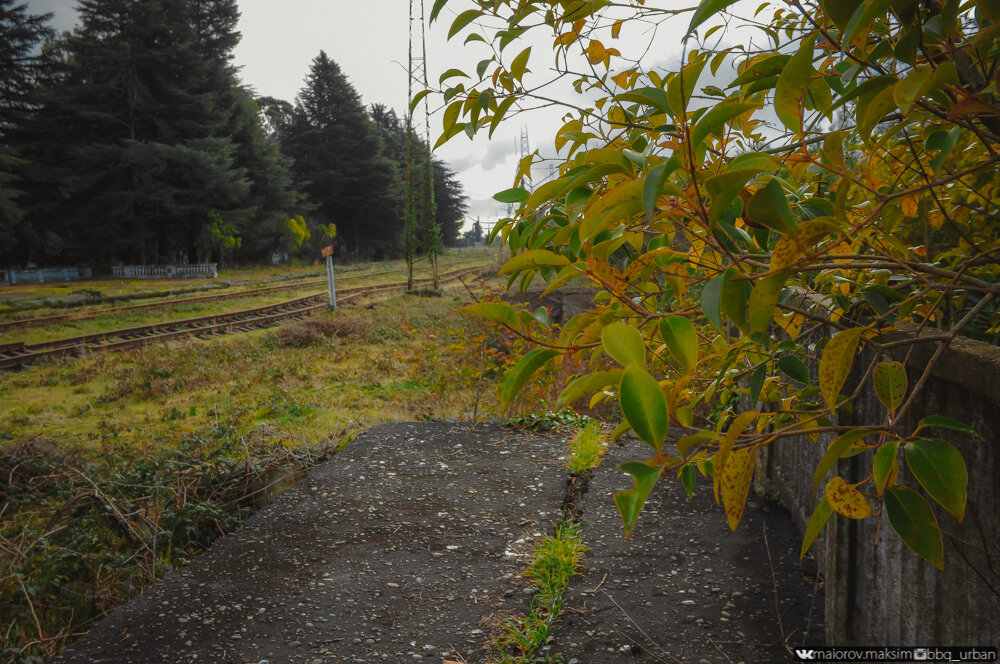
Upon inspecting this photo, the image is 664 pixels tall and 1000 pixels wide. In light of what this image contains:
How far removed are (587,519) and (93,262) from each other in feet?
94.1

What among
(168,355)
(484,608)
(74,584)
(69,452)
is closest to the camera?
(484,608)

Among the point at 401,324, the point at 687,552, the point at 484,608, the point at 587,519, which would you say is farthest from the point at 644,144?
the point at 401,324

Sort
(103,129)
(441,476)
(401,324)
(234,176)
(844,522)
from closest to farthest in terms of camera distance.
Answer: (844,522) < (441,476) < (401,324) < (103,129) < (234,176)

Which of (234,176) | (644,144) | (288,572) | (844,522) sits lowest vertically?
(288,572)

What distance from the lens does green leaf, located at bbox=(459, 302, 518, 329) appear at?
2.54 ft

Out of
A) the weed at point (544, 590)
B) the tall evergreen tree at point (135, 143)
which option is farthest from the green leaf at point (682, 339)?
the tall evergreen tree at point (135, 143)

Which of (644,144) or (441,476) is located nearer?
(644,144)

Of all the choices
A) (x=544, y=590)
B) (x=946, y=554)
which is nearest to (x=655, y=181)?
(x=946, y=554)

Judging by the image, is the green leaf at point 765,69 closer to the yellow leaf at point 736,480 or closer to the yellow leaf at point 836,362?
the yellow leaf at point 836,362

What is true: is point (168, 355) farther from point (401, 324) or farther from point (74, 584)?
point (74, 584)

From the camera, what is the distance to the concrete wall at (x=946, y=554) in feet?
3.65

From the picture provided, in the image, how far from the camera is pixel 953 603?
1.25 metres

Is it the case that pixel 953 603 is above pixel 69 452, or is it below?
above

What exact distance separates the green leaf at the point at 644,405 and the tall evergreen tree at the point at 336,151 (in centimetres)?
3946
